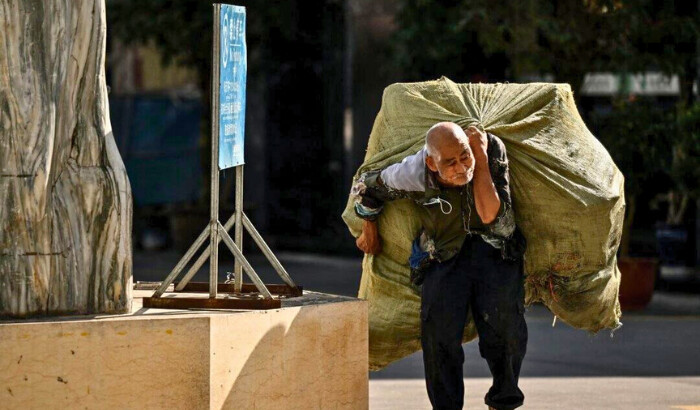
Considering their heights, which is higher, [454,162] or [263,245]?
[454,162]

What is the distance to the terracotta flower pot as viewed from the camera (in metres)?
13.5

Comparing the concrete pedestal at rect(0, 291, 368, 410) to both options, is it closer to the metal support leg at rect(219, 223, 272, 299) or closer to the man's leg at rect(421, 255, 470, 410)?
the metal support leg at rect(219, 223, 272, 299)

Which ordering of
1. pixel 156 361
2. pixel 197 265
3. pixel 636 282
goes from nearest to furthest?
pixel 156 361 → pixel 197 265 → pixel 636 282

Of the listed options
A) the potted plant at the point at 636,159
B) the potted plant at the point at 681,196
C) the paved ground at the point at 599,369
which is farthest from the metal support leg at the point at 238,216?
the potted plant at the point at 681,196

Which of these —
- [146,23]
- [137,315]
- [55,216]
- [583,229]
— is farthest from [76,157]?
[146,23]

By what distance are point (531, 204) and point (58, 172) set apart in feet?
6.96

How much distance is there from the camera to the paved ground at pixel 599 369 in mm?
8695

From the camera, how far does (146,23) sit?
1827 centimetres

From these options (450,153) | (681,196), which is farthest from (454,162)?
(681,196)

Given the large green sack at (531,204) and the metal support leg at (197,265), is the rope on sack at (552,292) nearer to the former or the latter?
the large green sack at (531,204)

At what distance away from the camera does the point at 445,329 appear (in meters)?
6.63

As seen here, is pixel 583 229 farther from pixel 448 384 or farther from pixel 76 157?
pixel 76 157

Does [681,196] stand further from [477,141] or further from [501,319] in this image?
[477,141]

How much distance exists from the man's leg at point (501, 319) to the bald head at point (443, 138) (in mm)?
559
